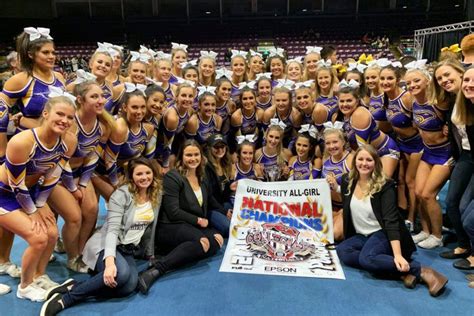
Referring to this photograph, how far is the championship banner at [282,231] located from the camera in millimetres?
2793

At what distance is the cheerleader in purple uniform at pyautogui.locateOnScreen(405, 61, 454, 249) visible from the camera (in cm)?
304

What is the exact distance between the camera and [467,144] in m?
2.83

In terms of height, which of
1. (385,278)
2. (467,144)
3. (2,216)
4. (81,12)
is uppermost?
(81,12)

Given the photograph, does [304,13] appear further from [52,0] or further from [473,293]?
[473,293]

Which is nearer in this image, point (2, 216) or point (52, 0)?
point (2, 216)

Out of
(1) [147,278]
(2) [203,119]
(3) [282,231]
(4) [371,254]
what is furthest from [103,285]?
(2) [203,119]

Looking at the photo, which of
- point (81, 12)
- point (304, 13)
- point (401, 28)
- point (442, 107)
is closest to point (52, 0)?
point (81, 12)

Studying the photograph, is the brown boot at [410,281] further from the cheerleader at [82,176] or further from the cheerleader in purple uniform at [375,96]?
the cheerleader at [82,176]

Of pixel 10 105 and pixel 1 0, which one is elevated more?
pixel 1 0

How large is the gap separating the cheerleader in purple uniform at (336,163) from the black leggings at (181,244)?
1.08 metres

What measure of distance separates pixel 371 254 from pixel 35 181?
225cm

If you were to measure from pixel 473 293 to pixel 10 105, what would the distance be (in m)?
3.43

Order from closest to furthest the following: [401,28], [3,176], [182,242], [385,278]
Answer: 1. [3,176]
2. [385,278]
3. [182,242]
4. [401,28]

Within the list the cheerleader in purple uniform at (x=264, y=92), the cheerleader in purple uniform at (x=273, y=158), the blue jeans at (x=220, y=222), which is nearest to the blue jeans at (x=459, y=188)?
the cheerleader in purple uniform at (x=273, y=158)
